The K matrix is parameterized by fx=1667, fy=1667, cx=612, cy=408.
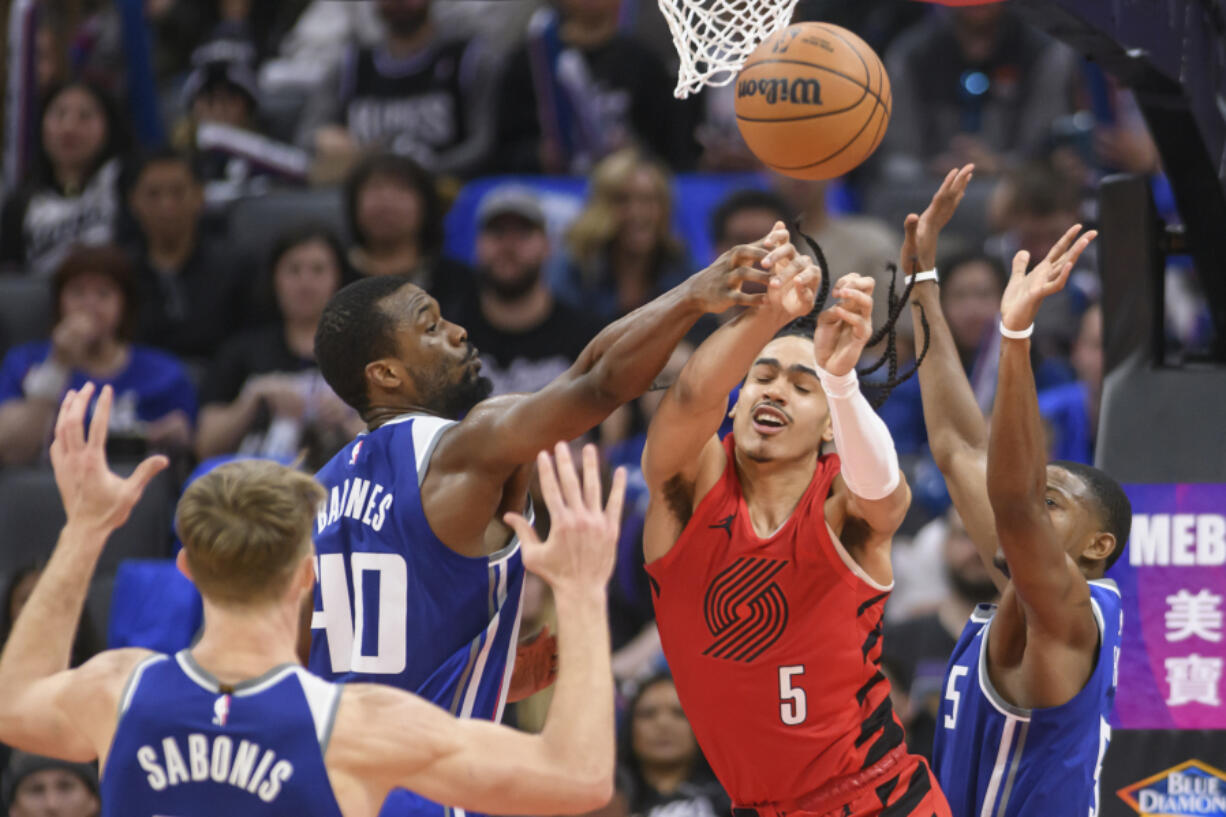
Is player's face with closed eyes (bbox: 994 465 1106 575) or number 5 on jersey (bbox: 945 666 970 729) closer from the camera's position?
player's face with closed eyes (bbox: 994 465 1106 575)

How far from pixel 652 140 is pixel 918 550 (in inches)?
140

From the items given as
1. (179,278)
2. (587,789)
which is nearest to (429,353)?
(587,789)

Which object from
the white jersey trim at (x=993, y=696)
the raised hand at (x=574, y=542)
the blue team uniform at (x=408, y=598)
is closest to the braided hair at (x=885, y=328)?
the white jersey trim at (x=993, y=696)

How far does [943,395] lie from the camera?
5605 mm

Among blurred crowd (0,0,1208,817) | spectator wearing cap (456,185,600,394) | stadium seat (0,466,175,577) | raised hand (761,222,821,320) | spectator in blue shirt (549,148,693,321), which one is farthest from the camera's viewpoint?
spectator in blue shirt (549,148,693,321)

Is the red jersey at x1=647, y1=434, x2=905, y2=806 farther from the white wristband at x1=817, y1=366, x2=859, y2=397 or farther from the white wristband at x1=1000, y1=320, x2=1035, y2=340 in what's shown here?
the white wristband at x1=1000, y1=320, x2=1035, y2=340

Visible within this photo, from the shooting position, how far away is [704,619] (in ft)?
16.1

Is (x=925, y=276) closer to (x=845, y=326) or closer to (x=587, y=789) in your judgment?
(x=845, y=326)

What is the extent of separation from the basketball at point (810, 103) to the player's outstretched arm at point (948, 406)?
446mm

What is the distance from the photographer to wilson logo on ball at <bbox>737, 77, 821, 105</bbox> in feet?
16.3

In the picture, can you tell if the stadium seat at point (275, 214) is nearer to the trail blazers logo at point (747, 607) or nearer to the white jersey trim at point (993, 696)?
the trail blazers logo at point (747, 607)

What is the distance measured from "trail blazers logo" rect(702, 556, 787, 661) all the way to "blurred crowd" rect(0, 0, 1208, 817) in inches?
100

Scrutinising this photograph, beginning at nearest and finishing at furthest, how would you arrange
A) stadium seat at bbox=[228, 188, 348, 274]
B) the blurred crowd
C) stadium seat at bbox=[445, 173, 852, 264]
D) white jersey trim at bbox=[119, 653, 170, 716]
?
1. white jersey trim at bbox=[119, 653, 170, 716]
2. the blurred crowd
3. stadium seat at bbox=[445, 173, 852, 264]
4. stadium seat at bbox=[228, 188, 348, 274]

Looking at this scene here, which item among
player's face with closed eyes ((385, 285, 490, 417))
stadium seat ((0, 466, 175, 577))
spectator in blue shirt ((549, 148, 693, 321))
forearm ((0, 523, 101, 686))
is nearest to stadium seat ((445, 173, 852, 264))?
spectator in blue shirt ((549, 148, 693, 321))
